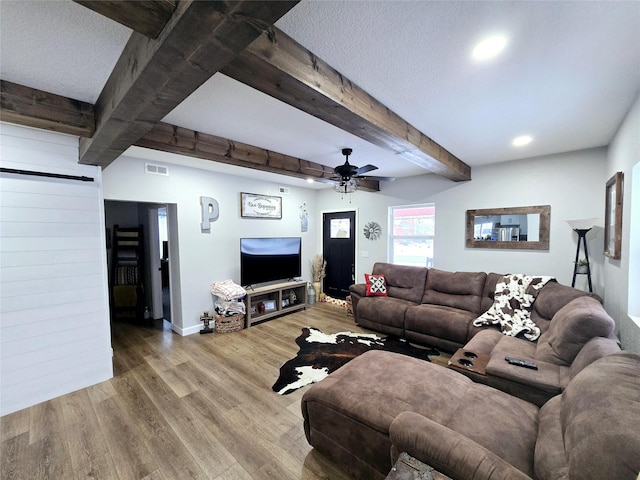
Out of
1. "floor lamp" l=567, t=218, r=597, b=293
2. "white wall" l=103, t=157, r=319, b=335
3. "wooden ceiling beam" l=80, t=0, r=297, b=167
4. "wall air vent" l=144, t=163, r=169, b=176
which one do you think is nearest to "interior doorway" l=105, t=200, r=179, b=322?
"white wall" l=103, t=157, r=319, b=335

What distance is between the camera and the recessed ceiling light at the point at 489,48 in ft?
4.46

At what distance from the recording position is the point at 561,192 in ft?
11.2

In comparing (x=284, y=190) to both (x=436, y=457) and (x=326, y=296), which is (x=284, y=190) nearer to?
(x=326, y=296)

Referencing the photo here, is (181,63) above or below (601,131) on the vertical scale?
below

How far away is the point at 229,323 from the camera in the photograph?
4059 mm

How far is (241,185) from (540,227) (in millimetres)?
4589

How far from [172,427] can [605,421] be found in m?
2.65

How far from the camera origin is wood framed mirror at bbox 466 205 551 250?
140 inches

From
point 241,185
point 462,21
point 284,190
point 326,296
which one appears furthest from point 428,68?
point 326,296

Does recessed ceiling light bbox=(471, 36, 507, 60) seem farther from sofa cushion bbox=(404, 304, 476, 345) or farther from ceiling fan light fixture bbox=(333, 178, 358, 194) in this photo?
sofa cushion bbox=(404, 304, 476, 345)

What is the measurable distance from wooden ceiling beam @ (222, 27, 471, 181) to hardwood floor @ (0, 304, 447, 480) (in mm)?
2388

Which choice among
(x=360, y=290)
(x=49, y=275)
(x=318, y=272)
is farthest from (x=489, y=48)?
(x=318, y=272)

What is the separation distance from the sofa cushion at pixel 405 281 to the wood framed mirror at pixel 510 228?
0.92 meters

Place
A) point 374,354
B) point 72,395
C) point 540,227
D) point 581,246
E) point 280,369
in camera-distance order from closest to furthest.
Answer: point 374,354, point 72,395, point 280,369, point 581,246, point 540,227
